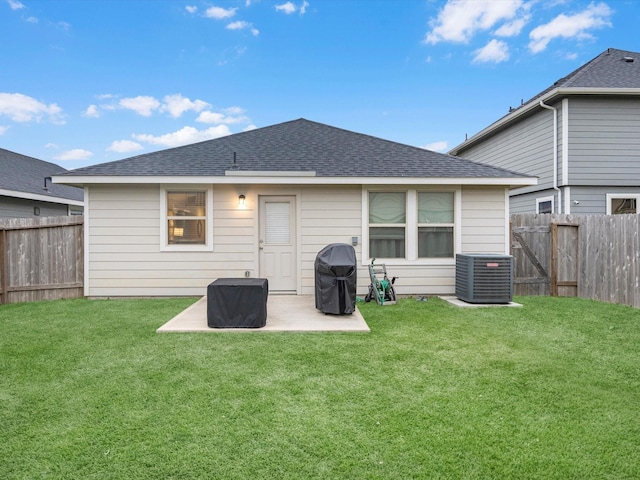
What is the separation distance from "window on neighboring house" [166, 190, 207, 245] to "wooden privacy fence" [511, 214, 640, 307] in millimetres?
6318

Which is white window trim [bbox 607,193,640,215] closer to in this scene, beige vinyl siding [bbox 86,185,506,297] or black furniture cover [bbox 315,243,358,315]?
beige vinyl siding [bbox 86,185,506,297]

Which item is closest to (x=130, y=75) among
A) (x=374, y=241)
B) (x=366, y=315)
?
(x=374, y=241)

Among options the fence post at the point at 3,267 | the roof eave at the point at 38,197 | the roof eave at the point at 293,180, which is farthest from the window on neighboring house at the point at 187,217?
the roof eave at the point at 38,197

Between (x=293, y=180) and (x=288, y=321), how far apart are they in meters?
2.83

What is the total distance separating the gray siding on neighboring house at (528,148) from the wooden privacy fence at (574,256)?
3.11 meters

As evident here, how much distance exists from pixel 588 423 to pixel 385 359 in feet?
5.48

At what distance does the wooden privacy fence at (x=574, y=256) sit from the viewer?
632cm

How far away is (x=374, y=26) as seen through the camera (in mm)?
13922

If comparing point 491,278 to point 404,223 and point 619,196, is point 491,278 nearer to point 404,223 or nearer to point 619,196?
point 404,223

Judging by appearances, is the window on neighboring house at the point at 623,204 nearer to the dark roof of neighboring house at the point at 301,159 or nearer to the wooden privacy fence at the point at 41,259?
the dark roof of neighboring house at the point at 301,159

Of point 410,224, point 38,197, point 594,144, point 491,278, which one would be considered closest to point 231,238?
point 410,224

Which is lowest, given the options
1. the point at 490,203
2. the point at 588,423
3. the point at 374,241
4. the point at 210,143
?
the point at 588,423

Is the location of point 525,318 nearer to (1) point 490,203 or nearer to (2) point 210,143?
(1) point 490,203

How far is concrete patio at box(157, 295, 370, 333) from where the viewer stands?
15.4 ft
